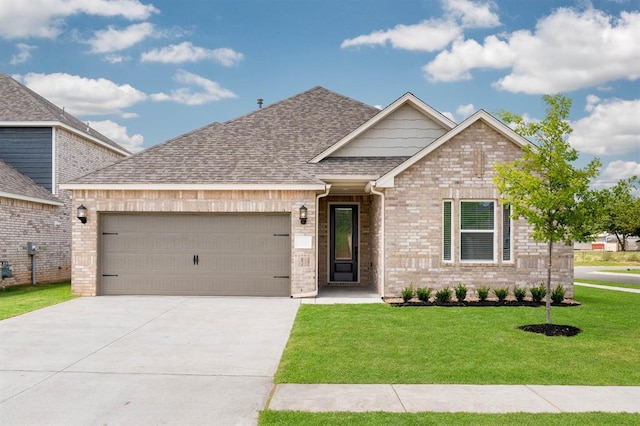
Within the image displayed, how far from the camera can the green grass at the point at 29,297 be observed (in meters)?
12.0

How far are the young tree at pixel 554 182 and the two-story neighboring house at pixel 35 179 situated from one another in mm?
15366

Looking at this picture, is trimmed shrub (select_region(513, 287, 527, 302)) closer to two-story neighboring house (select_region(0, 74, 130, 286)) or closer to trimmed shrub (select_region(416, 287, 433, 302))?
trimmed shrub (select_region(416, 287, 433, 302))

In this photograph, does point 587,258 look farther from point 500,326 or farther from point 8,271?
point 8,271

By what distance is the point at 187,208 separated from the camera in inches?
549

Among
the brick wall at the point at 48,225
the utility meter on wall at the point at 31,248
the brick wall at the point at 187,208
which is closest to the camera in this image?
the brick wall at the point at 187,208

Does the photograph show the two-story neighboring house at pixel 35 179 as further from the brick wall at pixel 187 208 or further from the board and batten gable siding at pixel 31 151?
the brick wall at pixel 187 208

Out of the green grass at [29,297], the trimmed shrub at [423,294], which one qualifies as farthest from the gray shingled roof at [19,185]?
the trimmed shrub at [423,294]

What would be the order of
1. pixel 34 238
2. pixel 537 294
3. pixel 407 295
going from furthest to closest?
pixel 34 238 → pixel 537 294 → pixel 407 295

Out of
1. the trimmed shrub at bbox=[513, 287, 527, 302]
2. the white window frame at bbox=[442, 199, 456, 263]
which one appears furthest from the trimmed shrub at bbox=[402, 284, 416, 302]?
the trimmed shrub at bbox=[513, 287, 527, 302]

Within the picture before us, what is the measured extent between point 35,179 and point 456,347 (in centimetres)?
1784

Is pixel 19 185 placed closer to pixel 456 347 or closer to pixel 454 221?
pixel 454 221

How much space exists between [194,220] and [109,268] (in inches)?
106

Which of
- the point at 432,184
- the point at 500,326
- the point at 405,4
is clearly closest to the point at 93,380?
the point at 500,326

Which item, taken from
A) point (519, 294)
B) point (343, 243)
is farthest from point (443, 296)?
point (343, 243)
